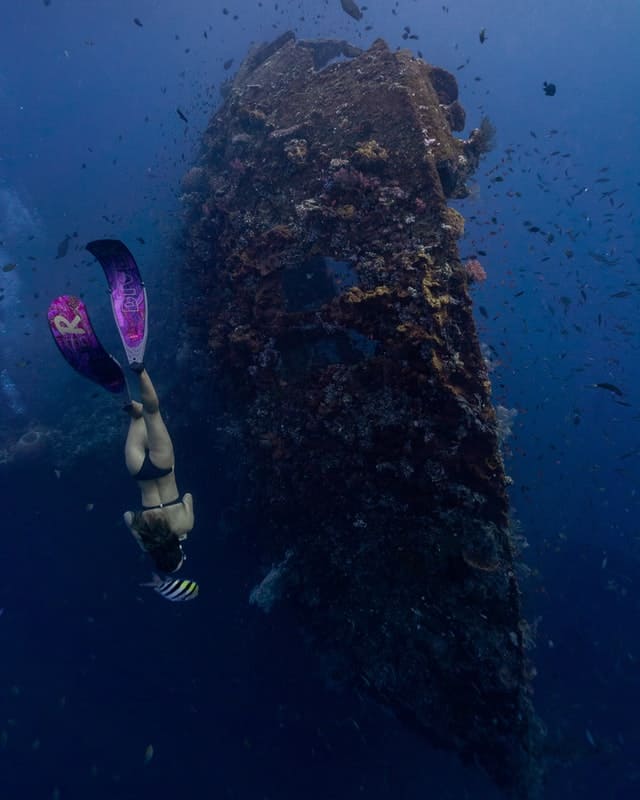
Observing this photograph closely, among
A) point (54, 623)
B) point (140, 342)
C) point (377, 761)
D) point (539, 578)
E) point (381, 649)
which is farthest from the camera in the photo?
point (539, 578)

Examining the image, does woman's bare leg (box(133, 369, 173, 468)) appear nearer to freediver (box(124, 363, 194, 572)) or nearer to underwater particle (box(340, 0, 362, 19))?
freediver (box(124, 363, 194, 572))

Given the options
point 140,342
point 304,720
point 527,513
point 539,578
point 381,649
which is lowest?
point 527,513

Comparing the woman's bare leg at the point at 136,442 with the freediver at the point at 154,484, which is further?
the woman's bare leg at the point at 136,442

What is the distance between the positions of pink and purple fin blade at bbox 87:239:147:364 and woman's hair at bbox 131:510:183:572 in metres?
2.30

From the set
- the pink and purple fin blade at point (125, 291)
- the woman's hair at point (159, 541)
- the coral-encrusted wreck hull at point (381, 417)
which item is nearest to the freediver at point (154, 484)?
the woman's hair at point (159, 541)

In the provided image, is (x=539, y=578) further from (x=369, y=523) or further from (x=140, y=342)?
(x=140, y=342)

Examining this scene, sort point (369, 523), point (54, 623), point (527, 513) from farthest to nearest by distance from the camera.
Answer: point (527, 513) < point (54, 623) < point (369, 523)

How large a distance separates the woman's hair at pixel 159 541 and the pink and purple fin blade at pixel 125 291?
230cm

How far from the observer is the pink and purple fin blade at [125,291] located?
605 centimetres

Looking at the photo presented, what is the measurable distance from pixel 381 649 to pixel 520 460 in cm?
2067

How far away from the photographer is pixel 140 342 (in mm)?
6004

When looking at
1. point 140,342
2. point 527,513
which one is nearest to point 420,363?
point 140,342

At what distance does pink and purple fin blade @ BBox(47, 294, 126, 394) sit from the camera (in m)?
5.87

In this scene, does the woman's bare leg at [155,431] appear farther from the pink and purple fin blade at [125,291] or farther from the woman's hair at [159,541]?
the woman's hair at [159,541]
